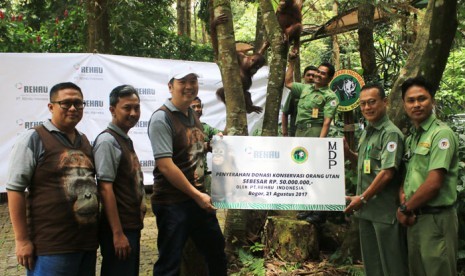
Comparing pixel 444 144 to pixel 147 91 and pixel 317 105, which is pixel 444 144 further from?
pixel 147 91

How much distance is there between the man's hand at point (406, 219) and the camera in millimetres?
3057

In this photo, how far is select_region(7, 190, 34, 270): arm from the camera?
253 cm

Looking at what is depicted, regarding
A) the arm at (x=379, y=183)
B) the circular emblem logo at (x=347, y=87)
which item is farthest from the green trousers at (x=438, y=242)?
the circular emblem logo at (x=347, y=87)

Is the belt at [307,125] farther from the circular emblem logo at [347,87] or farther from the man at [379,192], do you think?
the man at [379,192]

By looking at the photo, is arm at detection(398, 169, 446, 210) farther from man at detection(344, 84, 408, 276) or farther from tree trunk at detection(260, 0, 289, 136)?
tree trunk at detection(260, 0, 289, 136)

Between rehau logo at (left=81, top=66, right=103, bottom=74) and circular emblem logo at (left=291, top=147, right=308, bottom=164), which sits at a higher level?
rehau logo at (left=81, top=66, right=103, bottom=74)

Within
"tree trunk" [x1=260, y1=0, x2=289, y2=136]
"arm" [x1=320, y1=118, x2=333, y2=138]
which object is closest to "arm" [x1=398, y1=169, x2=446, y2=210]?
"tree trunk" [x1=260, y1=0, x2=289, y2=136]

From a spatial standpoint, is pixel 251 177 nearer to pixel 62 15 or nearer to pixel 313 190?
pixel 313 190

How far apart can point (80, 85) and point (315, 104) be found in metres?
3.40

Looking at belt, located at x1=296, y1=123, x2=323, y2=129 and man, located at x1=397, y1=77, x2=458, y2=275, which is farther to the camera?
belt, located at x1=296, y1=123, x2=323, y2=129

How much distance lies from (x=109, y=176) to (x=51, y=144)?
412mm

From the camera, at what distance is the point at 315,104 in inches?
213

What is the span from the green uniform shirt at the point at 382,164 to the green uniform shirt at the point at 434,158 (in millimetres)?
155

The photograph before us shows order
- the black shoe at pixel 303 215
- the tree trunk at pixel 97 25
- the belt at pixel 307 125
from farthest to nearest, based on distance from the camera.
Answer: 1. the tree trunk at pixel 97 25
2. the belt at pixel 307 125
3. the black shoe at pixel 303 215
